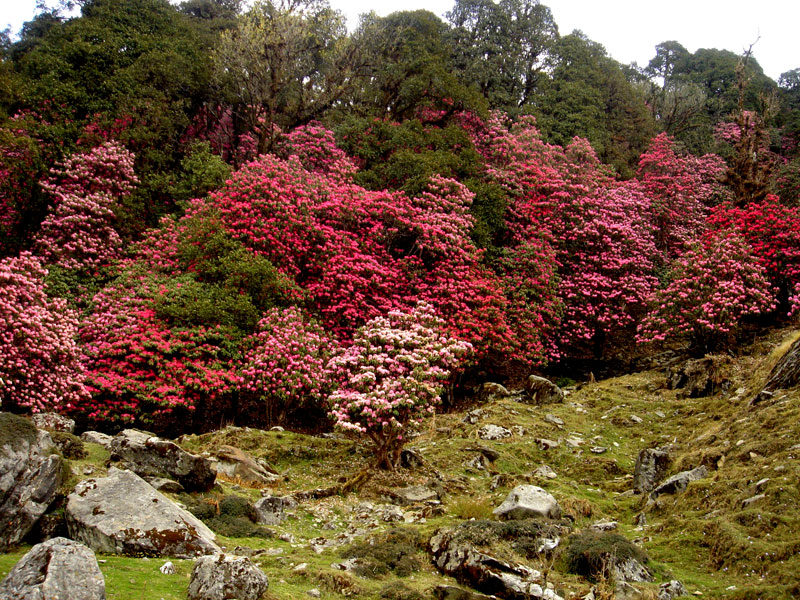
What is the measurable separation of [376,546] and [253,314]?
10.8m

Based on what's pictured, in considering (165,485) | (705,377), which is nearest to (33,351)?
(165,485)

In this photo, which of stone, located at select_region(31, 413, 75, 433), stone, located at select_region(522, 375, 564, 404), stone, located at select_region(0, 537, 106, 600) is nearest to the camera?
stone, located at select_region(0, 537, 106, 600)

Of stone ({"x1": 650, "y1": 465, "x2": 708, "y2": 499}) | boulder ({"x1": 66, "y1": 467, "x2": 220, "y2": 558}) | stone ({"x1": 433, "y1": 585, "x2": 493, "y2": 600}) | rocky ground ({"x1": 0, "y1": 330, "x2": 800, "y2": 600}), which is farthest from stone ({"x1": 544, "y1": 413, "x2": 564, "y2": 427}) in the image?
boulder ({"x1": 66, "y1": 467, "x2": 220, "y2": 558})

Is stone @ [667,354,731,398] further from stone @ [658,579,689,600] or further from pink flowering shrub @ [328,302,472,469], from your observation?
stone @ [658,579,689,600]

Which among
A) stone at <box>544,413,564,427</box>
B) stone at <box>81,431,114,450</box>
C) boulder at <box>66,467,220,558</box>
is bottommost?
stone at <box>81,431,114,450</box>

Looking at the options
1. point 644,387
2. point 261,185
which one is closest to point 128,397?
point 261,185

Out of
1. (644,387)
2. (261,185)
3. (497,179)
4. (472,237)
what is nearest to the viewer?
(644,387)

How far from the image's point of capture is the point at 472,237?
23391mm

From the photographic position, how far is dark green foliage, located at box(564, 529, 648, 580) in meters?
6.54

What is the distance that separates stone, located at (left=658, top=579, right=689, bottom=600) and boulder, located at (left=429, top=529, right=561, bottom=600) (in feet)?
3.41

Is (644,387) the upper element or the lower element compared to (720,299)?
lower

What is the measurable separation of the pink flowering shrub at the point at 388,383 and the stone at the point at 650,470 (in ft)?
13.4

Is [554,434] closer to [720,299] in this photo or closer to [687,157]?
[720,299]

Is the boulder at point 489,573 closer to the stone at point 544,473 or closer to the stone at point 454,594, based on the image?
the stone at point 454,594
